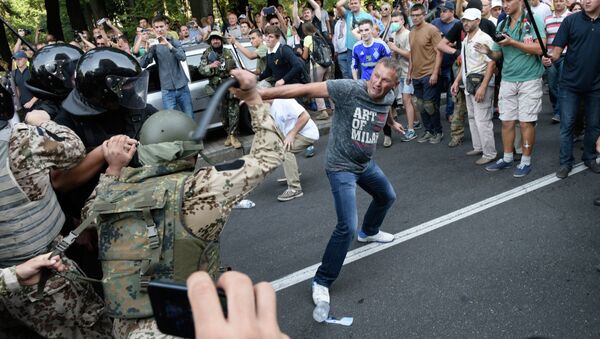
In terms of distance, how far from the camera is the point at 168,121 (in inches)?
85.7

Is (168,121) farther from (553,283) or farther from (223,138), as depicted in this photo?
(223,138)

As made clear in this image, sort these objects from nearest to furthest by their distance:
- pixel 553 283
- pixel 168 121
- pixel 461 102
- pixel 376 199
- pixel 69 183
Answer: pixel 168 121 → pixel 69 183 → pixel 553 283 → pixel 376 199 → pixel 461 102

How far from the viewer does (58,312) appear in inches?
94.4

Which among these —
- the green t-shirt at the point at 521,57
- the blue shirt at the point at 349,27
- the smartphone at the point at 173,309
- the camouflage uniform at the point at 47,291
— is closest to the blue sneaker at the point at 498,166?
the green t-shirt at the point at 521,57

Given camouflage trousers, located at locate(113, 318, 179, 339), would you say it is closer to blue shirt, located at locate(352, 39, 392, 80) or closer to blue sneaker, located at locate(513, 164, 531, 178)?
blue sneaker, located at locate(513, 164, 531, 178)

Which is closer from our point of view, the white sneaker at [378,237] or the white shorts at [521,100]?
the white sneaker at [378,237]

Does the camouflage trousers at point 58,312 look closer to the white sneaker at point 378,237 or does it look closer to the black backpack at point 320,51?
→ the white sneaker at point 378,237

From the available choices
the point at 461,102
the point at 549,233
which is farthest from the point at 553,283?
the point at 461,102

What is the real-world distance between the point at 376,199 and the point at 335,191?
642 millimetres

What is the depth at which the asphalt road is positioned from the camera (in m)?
3.35

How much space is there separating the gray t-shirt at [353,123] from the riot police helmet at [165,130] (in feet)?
5.77

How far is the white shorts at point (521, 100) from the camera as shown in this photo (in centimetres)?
546

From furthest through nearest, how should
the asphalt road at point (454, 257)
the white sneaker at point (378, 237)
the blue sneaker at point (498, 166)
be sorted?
the blue sneaker at point (498, 166), the white sneaker at point (378, 237), the asphalt road at point (454, 257)

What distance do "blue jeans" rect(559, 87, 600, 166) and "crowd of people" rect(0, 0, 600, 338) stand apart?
1cm
